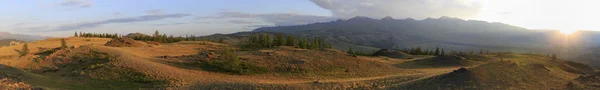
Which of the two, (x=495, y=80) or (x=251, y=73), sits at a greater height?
(x=495, y=80)

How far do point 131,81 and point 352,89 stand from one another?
12247 millimetres

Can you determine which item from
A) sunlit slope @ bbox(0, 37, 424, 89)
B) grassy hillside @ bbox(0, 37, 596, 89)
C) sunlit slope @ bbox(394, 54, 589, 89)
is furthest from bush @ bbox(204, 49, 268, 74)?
sunlit slope @ bbox(394, 54, 589, 89)

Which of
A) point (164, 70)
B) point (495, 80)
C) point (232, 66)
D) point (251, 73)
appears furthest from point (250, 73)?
point (495, 80)

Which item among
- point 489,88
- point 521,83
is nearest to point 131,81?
point 489,88

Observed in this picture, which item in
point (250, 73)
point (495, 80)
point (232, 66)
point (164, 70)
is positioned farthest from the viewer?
point (232, 66)

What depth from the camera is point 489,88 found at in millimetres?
16109

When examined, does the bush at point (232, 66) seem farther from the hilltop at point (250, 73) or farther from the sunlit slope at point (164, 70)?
the sunlit slope at point (164, 70)

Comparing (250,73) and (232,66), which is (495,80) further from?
(232,66)

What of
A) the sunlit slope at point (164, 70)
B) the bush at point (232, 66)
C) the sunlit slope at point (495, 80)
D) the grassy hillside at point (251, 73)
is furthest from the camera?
the bush at point (232, 66)

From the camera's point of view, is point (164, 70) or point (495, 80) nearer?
point (495, 80)

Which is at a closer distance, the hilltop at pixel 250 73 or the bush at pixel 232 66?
the hilltop at pixel 250 73

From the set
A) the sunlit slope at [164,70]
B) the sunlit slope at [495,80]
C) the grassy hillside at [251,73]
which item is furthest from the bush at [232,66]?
the sunlit slope at [495,80]

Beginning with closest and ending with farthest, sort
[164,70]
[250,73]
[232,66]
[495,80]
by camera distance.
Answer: [495,80]
[164,70]
[250,73]
[232,66]

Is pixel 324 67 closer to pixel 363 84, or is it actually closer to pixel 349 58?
pixel 349 58
